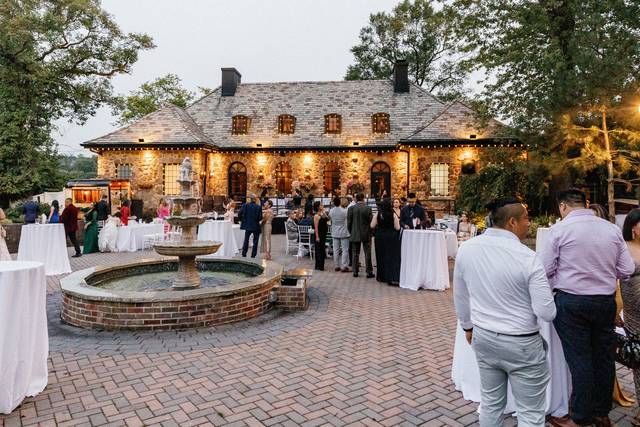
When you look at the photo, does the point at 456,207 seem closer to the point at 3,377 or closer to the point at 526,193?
the point at 526,193

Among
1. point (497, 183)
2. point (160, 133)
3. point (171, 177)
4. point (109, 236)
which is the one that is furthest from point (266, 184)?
point (497, 183)

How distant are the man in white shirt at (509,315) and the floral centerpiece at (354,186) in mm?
19094

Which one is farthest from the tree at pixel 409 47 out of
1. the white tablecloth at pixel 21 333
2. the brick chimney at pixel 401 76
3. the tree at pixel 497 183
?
the white tablecloth at pixel 21 333

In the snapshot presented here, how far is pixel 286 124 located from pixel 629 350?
21563 millimetres

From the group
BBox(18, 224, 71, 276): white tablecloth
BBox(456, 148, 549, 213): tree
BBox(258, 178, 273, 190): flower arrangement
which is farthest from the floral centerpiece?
BBox(18, 224, 71, 276): white tablecloth

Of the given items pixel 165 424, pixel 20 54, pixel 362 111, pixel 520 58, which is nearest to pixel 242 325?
pixel 165 424

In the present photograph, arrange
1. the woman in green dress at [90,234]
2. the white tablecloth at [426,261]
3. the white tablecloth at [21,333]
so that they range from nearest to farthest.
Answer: the white tablecloth at [21,333], the white tablecloth at [426,261], the woman in green dress at [90,234]

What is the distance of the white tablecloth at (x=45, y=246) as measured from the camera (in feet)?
30.4

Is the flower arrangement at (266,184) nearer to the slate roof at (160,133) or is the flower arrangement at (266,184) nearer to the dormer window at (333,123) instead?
the slate roof at (160,133)

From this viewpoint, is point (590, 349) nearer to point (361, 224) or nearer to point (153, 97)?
point (361, 224)

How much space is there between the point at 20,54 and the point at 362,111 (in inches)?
758

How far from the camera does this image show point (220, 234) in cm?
1227

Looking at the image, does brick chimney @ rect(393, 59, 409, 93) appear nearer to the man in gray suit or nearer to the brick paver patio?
the man in gray suit

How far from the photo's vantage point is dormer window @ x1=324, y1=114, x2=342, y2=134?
2259 cm
